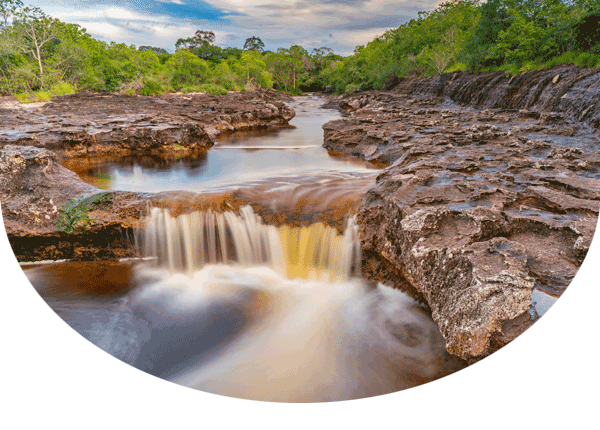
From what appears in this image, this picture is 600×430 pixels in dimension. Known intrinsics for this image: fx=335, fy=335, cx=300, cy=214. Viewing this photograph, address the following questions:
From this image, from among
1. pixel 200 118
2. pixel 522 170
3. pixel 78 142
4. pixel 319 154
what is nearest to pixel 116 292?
pixel 522 170

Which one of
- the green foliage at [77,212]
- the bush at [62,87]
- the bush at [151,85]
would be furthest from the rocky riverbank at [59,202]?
the bush at [151,85]

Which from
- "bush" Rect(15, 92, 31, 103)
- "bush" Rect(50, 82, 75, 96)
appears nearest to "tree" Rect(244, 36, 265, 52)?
"bush" Rect(50, 82, 75, 96)

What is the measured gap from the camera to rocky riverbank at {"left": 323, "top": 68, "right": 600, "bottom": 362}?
1901 mm

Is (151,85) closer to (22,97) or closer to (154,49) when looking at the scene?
(22,97)

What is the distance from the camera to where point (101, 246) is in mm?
3908

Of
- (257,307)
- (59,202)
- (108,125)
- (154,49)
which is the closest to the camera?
(154,49)

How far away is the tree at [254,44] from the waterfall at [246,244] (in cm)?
217

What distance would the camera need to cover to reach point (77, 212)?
12.5ft

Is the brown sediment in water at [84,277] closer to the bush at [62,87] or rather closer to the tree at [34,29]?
the tree at [34,29]

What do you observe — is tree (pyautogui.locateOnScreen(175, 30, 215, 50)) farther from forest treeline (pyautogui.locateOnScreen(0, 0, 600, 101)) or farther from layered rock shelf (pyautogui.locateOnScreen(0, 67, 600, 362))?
layered rock shelf (pyautogui.locateOnScreen(0, 67, 600, 362))

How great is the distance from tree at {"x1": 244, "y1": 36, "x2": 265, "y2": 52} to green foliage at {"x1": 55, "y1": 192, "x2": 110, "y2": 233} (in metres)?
2.67

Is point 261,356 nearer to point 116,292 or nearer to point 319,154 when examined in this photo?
point 116,292

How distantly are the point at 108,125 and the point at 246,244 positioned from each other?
6432 millimetres

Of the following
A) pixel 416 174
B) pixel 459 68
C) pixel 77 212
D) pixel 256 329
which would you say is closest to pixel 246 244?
pixel 256 329
